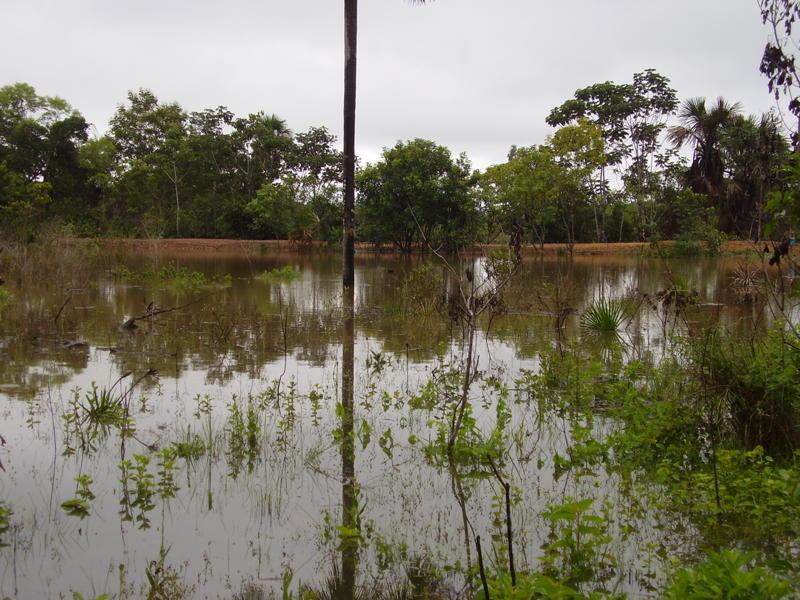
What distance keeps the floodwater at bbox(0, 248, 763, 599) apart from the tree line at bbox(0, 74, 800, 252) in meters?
21.5

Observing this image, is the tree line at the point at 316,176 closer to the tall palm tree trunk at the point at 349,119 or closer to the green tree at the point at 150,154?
the green tree at the point at 150,154

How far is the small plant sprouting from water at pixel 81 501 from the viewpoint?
13.6 ft

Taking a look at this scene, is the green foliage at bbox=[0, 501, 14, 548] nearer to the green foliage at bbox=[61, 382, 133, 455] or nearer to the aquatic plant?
the green foliage at bbox=[61, 382, 133, 455]

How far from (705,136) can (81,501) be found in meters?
39.7

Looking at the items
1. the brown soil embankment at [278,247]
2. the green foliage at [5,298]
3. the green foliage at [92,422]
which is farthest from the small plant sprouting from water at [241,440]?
A: the brown soil embankment at [278,247]

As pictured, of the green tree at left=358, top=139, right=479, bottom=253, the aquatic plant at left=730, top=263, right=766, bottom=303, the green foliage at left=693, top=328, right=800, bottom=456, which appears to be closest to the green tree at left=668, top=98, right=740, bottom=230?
the green tree at left=358, top=139, right=479, bottom=253

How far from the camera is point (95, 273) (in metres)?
20.1

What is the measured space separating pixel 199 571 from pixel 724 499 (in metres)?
3.01

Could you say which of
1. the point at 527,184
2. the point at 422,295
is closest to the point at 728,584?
the point at 422,295

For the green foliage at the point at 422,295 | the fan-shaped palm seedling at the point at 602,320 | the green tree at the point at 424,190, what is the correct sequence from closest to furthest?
the fan-shaped palm seedling at the point at 602,320 → the green foliage at the point at 422,295 → the green tree at the point at 424,190

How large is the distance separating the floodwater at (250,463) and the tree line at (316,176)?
21480 millimetres

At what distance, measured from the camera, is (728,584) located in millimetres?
2379

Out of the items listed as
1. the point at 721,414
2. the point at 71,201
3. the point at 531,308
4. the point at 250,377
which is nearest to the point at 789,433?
the point at 721,414

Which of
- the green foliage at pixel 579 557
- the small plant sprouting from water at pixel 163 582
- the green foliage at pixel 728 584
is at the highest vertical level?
the green foliage at pixel 728 584
